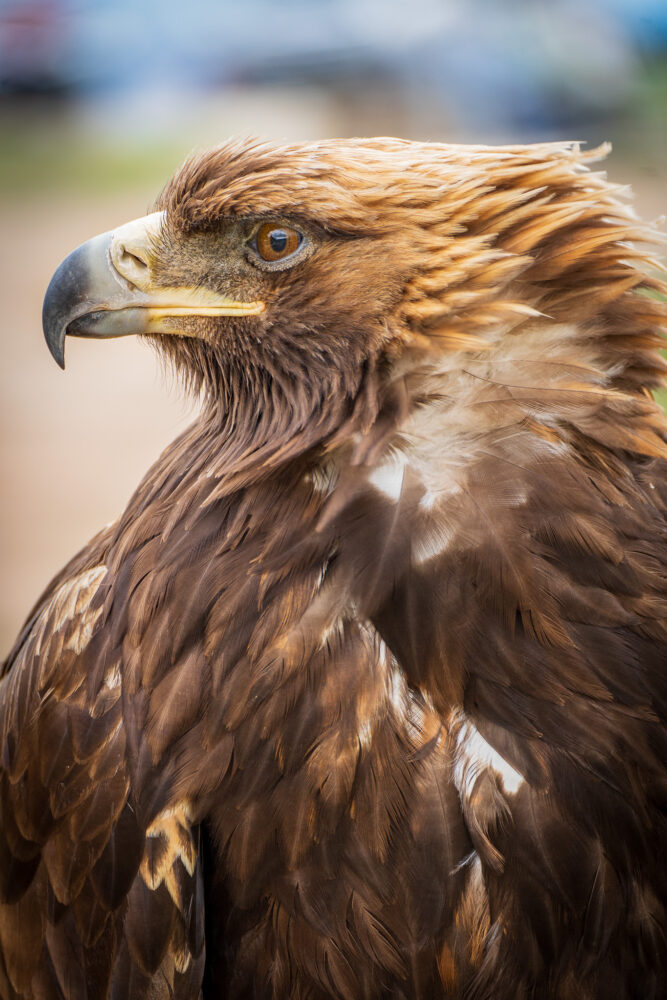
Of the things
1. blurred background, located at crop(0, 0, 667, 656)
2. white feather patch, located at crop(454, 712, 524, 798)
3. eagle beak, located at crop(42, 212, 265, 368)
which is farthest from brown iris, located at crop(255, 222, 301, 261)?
blurred background, located at crop(0, 0, 667, 656)

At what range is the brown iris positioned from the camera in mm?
1744

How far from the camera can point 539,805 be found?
163cm

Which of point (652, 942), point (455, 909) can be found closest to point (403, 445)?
A: point (455, 909)

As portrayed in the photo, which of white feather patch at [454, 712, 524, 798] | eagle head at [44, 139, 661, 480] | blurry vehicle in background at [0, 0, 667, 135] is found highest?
blurry vehicle in background at [0, 0, 667, 135]

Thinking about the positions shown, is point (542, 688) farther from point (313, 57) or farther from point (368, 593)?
point (313, 57)

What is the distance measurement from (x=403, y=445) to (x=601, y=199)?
20.1 inches

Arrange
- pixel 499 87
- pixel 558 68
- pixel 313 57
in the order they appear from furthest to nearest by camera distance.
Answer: pixel 313 57, pixel 499 87, pixel 558 68

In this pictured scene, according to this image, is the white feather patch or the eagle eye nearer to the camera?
the white feather patch

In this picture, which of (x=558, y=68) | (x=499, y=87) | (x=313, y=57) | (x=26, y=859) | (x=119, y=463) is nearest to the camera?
(x=26, y=859)

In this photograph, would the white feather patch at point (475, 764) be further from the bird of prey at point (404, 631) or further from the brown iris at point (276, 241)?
the brown iris at point (276, 241)

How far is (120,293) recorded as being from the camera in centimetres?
186

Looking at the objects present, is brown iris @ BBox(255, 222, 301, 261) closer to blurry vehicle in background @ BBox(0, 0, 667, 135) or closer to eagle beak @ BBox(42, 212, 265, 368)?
eagle beak @ BBox(42, 212, 265, 368)

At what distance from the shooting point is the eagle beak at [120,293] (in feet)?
6.09

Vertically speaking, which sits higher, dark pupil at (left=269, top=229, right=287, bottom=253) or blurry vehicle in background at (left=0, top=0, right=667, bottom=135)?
blurry vehicle in background at (left=0, top=0, right=667, bottom=135)
